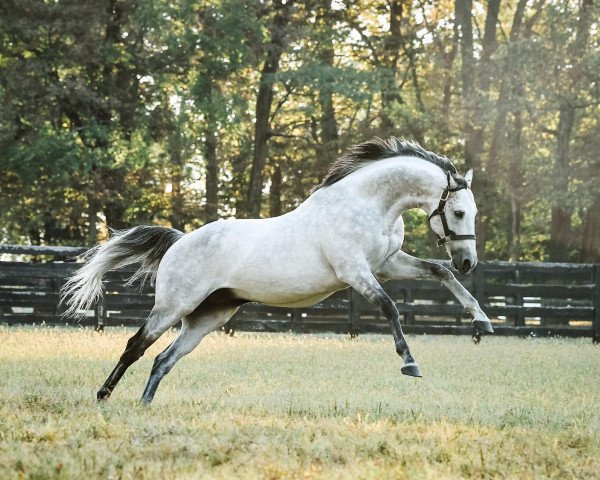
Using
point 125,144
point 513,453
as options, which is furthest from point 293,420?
point 125,144

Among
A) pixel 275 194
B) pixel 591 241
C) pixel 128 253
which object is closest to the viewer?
pixel 128 253

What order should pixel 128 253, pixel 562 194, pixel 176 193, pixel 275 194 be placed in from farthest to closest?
pixel 176 193 < pixel 275 194 < pixel 562 194 < pixel 128 253

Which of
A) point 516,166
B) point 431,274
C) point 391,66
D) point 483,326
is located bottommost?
point 483,326

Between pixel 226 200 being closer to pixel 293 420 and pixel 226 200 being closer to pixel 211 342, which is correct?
pixel 211 342

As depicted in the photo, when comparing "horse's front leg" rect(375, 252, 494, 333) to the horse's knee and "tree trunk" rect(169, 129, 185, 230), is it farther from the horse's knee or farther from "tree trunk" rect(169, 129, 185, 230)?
"tree trunk" rect(169, 129, 185, 230)

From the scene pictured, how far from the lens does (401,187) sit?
25.4 feet

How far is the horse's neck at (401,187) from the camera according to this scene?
304 inches

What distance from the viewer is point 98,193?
86.2 feet

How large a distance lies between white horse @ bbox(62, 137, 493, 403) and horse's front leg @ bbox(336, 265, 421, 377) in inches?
0.4

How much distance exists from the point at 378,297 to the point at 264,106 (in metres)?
22.2

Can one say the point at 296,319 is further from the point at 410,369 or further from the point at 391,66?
the point at 391,66

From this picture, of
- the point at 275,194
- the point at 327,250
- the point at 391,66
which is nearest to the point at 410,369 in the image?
the point at 327,250

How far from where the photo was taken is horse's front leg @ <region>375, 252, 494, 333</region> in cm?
760

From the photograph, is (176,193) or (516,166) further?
(176,193)
